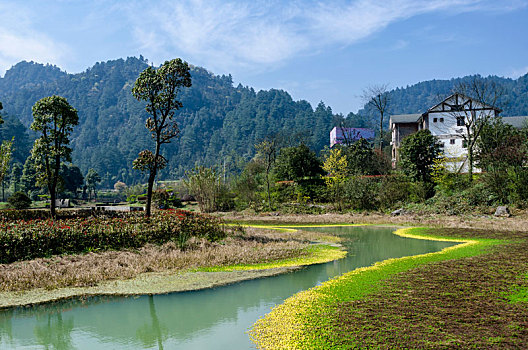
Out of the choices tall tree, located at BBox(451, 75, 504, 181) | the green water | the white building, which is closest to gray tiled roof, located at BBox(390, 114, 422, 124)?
the white building

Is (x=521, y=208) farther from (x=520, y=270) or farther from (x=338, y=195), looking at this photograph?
(x=520, y=270)

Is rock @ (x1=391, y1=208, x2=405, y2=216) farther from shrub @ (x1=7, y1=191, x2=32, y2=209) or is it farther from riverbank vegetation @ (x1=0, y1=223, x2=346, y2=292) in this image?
shrub @ (x1=7, y1=191, x2=32, y2=209)

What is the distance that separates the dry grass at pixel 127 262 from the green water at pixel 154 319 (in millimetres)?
1217

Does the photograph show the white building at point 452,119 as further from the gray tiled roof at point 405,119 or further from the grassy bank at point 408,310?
the grassy bank at point 408,310

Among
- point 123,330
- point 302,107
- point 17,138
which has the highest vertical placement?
point 302,107

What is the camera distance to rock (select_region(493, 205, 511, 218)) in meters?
21.9

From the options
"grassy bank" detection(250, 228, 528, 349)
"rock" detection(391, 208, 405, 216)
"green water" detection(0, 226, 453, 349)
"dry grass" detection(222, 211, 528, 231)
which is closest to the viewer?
"grassy bank" detection(250, 228, 528, 349)

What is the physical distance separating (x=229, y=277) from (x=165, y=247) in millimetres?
3178

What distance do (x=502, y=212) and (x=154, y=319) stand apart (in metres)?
21.6

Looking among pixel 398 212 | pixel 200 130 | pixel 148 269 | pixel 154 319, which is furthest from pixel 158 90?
pixel 200 130

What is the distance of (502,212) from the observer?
2212 cm

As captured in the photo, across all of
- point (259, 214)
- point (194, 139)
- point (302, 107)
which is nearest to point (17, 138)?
point (194, 139)

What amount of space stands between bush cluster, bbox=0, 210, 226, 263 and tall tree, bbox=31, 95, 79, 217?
23.4ft

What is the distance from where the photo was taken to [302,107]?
566ft
